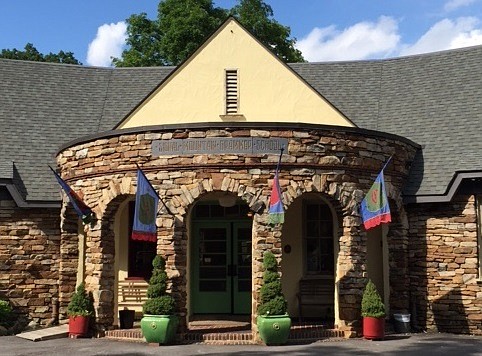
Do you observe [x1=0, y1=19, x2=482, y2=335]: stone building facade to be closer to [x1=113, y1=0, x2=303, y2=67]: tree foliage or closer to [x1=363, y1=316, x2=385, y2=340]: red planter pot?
[x1=363, y1=316, x2=385, y2=340]: red planter pot

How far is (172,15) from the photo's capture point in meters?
30.5

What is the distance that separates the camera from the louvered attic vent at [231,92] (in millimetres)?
16359

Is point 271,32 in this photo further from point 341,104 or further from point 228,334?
point 228,334

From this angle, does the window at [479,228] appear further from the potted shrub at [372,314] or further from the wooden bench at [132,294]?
the wooden bench at [132,294]

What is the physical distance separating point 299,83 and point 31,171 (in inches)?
290

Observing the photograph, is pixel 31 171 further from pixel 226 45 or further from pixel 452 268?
pixel 452 268

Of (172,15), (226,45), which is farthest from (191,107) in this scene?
(172,15)

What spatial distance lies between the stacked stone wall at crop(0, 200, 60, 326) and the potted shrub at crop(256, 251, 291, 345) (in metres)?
6.21

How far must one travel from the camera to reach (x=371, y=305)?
1277cm

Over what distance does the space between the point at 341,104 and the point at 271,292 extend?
8.88m

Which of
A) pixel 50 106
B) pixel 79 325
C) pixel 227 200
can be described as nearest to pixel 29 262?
pixel 79 325

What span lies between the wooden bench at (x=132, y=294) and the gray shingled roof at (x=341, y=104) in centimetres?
283

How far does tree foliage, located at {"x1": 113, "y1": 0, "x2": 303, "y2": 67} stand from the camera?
29297 millimetres

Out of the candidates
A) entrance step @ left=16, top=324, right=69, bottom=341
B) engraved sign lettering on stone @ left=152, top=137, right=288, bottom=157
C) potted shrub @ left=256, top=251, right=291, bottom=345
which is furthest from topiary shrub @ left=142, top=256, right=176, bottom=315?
entrance step @ left=16, top=324, right=69, bottom=341
